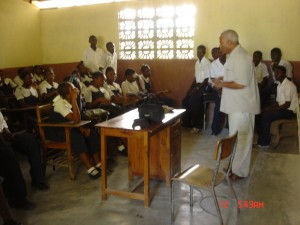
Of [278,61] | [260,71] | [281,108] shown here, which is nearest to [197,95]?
[260,71]

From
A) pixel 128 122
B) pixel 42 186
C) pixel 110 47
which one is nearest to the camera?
pixel 128 122

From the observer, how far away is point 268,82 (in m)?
6.53

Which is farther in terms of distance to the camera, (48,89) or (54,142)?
(48,89)

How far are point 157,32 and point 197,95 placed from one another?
1.88m

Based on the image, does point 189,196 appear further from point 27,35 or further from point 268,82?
point 27,35

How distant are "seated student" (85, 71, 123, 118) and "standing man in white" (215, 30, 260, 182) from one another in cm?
190

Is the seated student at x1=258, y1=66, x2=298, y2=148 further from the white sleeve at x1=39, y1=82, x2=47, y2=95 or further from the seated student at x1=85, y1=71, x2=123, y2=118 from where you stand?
the white sleeve at x1=39, y1=82, x2=47, y2=95

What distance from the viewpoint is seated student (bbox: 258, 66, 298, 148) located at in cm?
503

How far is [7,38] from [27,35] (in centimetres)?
67

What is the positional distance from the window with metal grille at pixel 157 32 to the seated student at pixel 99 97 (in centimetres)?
235

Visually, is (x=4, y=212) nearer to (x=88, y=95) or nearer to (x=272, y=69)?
(x=88, y=95)

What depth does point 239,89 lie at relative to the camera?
358 centimetres

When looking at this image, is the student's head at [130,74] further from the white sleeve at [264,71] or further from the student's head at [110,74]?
the white sleeve at [264,71]

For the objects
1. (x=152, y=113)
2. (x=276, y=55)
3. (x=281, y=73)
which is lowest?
(x=152, y=113)
